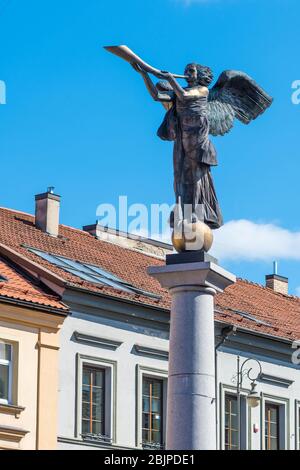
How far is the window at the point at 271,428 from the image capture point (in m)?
39.1

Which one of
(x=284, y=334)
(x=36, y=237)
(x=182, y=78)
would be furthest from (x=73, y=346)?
(x=182, y=78)

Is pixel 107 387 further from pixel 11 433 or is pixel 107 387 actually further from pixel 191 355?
pixel 191 355

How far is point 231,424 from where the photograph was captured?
3772 centimetres

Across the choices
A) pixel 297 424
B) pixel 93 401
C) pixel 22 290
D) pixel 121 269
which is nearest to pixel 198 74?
pixel 22 290

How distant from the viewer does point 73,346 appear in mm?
33406

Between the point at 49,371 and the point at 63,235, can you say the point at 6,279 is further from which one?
the point at 63,235

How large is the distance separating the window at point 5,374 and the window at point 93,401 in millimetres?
2335

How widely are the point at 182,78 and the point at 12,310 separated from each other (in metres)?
13.8

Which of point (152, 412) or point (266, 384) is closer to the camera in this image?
point (152, 412)

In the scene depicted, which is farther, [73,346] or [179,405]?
[73,346]

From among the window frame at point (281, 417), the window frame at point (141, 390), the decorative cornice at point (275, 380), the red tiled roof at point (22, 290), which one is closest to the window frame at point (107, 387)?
the window frame at point (141, 390)

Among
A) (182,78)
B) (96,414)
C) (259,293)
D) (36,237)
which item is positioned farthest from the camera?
(259,293)

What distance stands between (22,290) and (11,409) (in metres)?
2.47

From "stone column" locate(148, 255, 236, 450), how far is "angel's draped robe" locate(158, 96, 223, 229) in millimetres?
792
